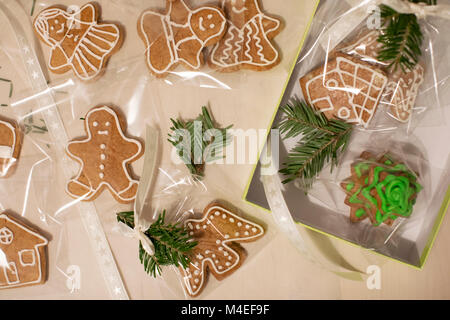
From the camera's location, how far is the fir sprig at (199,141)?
91 cm

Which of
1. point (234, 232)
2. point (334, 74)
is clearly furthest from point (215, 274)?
point (334, 74)

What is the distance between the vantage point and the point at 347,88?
83 centimetres

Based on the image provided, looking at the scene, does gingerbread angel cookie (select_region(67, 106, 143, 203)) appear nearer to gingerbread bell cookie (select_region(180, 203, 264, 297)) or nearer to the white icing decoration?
gingerbread bell cookie (select_region(180, 203, 264, 297))

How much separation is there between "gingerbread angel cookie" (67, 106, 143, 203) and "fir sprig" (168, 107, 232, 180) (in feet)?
0.37

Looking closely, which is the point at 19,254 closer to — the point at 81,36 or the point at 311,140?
the point at 81,36

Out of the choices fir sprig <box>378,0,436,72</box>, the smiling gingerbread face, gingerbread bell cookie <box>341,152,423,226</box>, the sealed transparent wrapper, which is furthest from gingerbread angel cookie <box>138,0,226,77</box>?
gingerbread bell cookie <box>341,152,423,226</box>

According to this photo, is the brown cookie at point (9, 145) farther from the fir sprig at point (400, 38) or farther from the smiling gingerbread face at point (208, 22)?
the fir sprig at point (400, 38)

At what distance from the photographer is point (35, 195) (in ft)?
3.20

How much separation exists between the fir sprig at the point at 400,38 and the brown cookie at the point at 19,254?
101 centimetres

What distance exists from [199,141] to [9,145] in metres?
0.52

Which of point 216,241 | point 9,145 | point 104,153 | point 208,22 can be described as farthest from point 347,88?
point 9,145

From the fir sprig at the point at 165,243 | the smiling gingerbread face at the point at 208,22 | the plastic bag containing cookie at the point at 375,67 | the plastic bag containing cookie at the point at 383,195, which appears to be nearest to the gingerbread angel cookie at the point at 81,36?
the smiling gingerbread face at the point at 208,22

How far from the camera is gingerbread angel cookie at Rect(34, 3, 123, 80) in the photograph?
943mm

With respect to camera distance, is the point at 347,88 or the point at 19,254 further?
the point at 19,254
